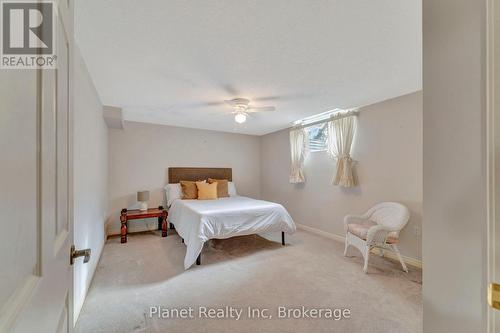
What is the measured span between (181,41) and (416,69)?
7.38ft

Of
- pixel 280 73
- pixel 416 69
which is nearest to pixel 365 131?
pixel 416 69

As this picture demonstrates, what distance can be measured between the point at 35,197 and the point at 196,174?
15.0 feet

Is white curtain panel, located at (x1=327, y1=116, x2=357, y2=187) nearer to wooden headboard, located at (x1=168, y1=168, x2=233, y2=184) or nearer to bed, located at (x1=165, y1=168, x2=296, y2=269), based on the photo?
bed, located at (x1=165, y1=168, x2=296, y2=269)

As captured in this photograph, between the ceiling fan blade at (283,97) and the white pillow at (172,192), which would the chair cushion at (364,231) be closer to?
the ceiling fan blade at (283,97)

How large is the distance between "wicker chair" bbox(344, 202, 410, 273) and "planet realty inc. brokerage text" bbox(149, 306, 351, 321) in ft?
3.12

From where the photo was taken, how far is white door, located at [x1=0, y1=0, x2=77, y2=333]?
375mm

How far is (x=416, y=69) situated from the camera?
84.1 inches

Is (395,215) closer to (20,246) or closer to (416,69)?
(416,69)

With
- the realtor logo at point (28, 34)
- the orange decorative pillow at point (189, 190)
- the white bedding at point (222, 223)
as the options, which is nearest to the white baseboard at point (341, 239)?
the white bedding at point (222, 223)

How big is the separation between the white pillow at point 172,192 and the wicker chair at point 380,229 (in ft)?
10.5

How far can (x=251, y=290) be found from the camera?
2.19 meters

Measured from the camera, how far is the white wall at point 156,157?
4.21 m

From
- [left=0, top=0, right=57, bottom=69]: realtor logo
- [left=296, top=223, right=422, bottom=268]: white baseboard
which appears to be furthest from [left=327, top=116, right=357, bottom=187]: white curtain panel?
[left=0, top=0, right=57, bottom=69]: realtor logo

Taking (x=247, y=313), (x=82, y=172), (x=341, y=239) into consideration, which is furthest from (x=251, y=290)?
(x=341, y=239)
